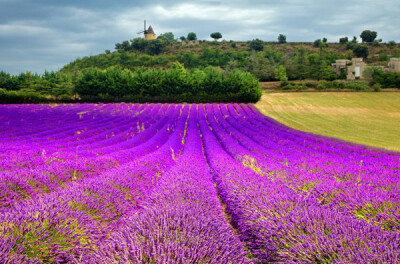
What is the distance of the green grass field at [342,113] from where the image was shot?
23.3m

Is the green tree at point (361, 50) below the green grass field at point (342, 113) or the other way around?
the other way around

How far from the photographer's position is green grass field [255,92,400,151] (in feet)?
76.6

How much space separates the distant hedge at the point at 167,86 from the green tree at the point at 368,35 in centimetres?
11174

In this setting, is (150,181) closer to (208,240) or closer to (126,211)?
(126,211)

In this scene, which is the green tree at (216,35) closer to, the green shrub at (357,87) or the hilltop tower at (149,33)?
the hilltop tower at (149,33)

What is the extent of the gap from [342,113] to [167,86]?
1094 inches

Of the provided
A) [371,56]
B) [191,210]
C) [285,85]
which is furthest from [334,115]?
[371,56]

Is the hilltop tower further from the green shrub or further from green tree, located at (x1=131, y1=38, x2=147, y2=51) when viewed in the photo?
the green shrub

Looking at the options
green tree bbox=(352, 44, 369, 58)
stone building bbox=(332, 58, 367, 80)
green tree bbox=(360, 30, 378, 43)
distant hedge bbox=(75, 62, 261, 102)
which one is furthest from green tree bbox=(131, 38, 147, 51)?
green tree bbox=(360, 30, 378, 43)

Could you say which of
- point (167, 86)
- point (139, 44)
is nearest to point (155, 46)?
point (139, 44)

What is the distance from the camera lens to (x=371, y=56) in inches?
4107

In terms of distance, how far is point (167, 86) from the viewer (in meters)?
48.4

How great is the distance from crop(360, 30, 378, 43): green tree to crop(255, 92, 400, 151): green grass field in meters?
96.7

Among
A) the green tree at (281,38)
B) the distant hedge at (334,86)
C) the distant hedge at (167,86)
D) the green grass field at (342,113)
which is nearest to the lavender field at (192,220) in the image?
the green grass field at (342,113)
